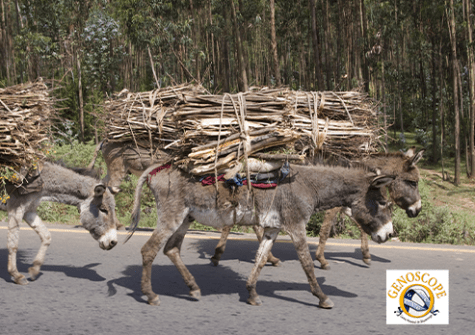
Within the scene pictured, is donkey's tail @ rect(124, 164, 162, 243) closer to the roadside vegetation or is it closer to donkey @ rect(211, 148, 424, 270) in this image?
the roadside vegetation

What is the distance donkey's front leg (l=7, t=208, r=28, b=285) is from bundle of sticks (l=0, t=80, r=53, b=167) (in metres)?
0.75

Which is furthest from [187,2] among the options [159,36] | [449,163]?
[449,163]

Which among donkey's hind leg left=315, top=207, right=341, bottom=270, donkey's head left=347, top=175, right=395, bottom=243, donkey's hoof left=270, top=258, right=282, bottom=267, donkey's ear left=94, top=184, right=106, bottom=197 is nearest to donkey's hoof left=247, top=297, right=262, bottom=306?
donkey's head left=347, top=175, right=395, bottom=243

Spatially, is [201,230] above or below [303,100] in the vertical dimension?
below

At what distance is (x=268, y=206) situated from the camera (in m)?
6.44

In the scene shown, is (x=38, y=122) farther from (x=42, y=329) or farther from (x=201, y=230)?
(x=201, y=230)

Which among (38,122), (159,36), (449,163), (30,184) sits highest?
(159,36)

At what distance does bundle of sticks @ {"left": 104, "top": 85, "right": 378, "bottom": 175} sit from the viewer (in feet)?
21.2

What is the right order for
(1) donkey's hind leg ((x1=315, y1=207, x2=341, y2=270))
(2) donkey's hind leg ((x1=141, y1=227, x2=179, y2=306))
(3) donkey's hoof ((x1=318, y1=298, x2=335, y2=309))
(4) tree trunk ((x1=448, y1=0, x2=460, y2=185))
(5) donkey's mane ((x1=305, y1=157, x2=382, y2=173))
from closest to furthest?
(3) donkey's hoof ((x1=318, y1=298, x2=335, y2=309)) → (2) donkey's hind leg ((x1=141, y1=227, x2=179, y2=306)) → (5) donkey's mane ((x1=305, y1=157, x2=382, y2=173)) → (1) donkey's hind leg ((x1=315, y1=207, x2=341, y2=270)) → (4) tree trunk ((x1=448, y1=0, x2=460, y2=185))

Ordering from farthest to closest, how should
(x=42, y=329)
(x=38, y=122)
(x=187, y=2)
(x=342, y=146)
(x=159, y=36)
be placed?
(x=187, y=2), (x=159, y=36), (x=342, y=146), (x=38, y=122), (x=42, y=329)

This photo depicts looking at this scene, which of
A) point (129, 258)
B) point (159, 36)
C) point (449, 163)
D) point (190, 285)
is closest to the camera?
point (190, 285)

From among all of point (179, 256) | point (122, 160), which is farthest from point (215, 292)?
point (122, 160)

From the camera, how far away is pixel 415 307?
6.14 metres

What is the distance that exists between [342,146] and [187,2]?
77.0ft
